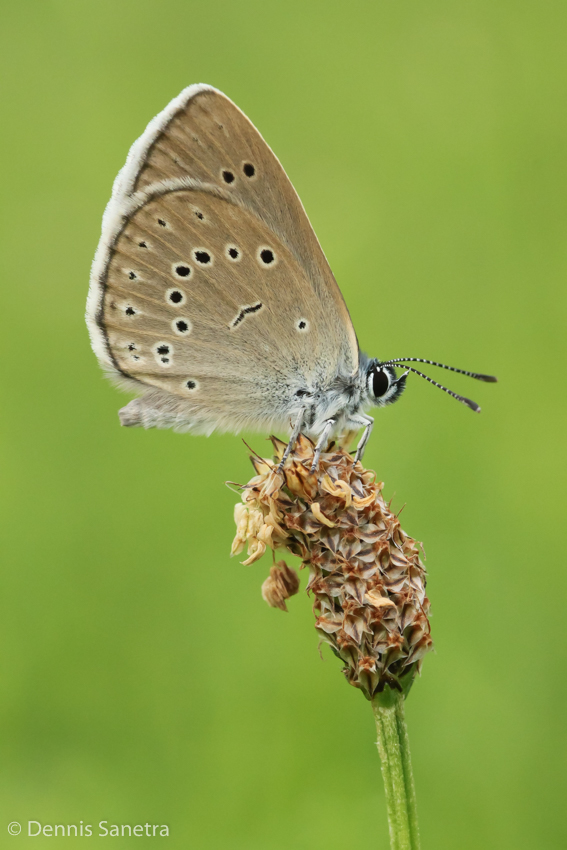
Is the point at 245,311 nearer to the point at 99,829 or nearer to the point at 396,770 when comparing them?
the point at 396,770

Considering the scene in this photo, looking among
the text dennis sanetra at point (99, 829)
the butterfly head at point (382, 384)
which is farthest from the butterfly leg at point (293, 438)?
the text dennis sanetra at point (99, 829)

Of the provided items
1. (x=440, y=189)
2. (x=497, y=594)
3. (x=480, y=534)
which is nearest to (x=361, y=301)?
(x=440, y=189)

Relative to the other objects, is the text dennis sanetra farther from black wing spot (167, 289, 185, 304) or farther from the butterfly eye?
black wing spot (167, 289, 185, 304)

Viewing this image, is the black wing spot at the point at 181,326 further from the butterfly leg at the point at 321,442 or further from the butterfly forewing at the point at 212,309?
the butterfly leg at the point at 321,442

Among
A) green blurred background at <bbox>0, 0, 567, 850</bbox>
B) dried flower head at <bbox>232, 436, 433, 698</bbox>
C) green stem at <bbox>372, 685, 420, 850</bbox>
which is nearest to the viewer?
green stem at <bbox>372, 685, 420, 850</bbox>

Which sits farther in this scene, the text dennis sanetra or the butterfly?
the text dennis sanetra

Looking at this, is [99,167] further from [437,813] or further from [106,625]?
[437,813]

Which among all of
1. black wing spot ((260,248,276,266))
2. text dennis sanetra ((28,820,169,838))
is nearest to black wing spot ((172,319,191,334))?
black wing spot ((260,248,276,266))
